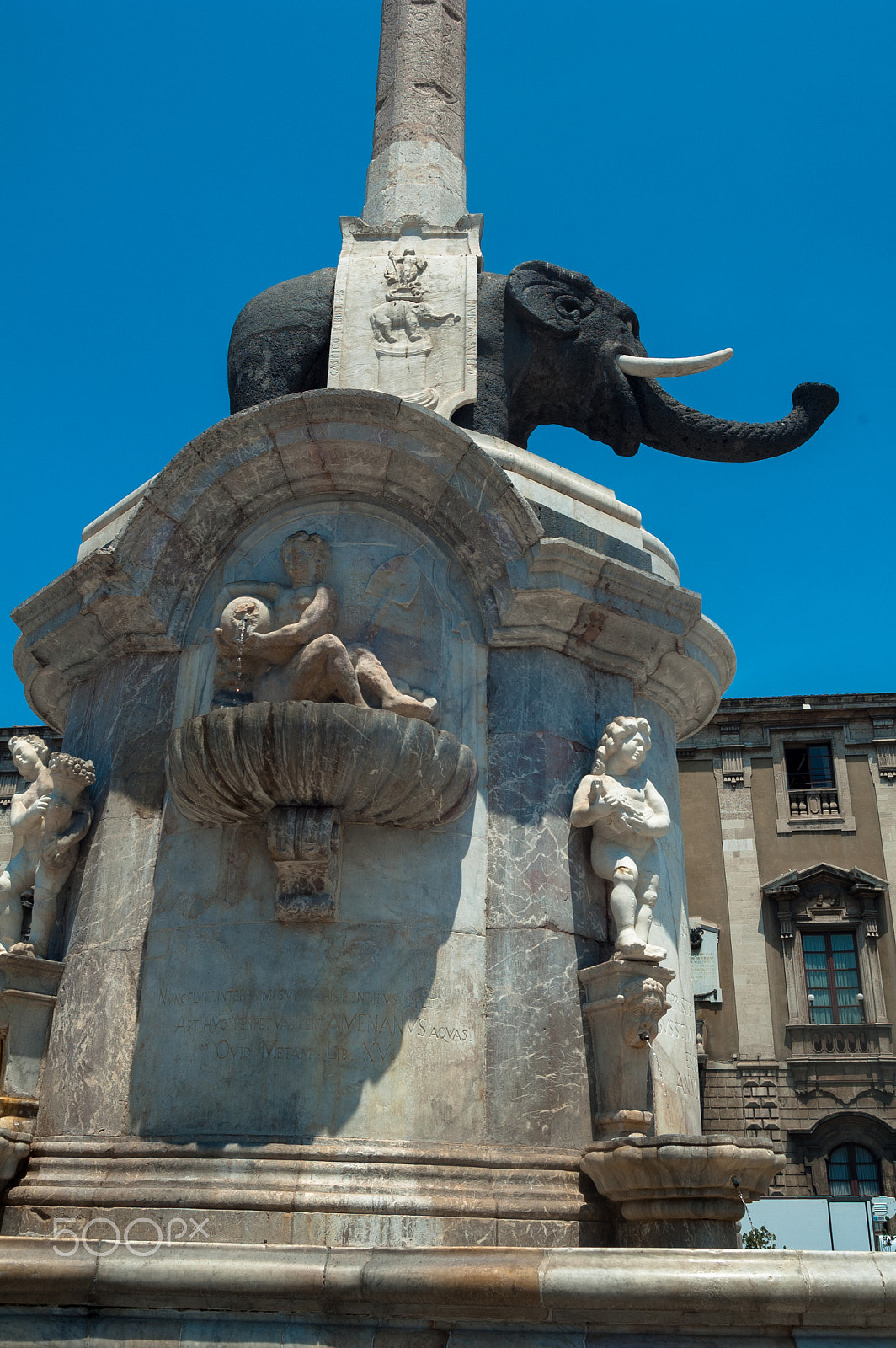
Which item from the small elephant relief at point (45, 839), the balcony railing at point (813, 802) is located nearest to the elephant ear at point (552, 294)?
the small elephant relief at point (45, 839)

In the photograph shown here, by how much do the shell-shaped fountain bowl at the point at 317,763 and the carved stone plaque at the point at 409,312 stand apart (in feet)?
10.9

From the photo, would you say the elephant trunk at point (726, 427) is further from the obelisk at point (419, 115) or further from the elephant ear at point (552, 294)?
the obelisk at point (419, 115)

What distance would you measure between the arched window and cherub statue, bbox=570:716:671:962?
79.0ft

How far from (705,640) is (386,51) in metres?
7.77

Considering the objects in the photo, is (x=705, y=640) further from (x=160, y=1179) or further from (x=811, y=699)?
(x=811, y=699)

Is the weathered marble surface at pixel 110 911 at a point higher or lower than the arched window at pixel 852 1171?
lower

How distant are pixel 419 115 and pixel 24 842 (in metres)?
8.17

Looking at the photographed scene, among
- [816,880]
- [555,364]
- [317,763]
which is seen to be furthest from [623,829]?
[816,880]

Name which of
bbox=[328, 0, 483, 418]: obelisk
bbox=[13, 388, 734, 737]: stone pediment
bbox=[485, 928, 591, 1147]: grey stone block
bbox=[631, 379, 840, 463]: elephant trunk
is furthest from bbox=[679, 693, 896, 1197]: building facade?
bbox=[485, 928, 591, 1147]: grey stone block

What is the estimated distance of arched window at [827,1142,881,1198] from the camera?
2766 cm

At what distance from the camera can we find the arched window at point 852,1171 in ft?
90.7

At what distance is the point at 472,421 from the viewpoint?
9.27 metres

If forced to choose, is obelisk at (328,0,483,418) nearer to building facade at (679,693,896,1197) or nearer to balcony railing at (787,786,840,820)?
building facade at (679,693,896,1197)

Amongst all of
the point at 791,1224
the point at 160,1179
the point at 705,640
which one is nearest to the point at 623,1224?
the point at 160,1179
